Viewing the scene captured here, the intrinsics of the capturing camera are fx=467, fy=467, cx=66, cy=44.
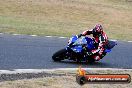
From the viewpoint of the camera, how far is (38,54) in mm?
15023

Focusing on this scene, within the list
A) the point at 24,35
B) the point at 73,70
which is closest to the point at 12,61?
the point at 73,70

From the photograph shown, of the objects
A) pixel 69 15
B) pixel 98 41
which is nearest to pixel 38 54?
pixel 98 41

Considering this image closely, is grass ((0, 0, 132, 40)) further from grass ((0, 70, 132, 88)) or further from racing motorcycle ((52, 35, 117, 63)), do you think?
grass ((0, 70, 132, 88))

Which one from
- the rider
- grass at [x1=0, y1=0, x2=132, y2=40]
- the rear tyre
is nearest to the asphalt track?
the rear tyre

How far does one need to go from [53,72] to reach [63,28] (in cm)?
1329

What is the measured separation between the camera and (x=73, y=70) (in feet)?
40.6

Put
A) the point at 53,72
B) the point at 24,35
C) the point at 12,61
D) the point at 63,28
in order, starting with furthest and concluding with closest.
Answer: the point at 63,28
the point at 24,35
the point at 12,61
the point at 53,72

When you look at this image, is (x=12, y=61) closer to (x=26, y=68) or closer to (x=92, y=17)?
(x=26, y=68)

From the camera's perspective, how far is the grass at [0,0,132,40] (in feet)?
86.5

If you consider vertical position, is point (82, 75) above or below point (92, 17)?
above

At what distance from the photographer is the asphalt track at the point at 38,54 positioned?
1313cm

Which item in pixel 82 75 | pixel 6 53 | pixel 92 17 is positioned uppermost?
pixel 82 75

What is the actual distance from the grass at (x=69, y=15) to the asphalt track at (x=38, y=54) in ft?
17.4

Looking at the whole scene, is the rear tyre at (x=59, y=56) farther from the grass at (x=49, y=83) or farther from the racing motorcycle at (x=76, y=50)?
the grass at (x=49, y=83)
